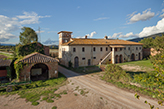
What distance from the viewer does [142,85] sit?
13.6m

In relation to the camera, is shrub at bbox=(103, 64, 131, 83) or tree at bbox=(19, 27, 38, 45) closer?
shrub at bbox=(103, 64, 131, 83)

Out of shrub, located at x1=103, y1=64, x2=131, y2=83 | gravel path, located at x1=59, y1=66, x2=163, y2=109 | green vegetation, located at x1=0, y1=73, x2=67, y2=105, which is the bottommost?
gravel path, located at x1=59, y1=66, x2=163, y2=109

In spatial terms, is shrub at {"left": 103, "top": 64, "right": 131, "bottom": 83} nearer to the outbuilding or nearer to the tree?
the outbuilding

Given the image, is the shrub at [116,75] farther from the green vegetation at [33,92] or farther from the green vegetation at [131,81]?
the green vegetation at [33,92]

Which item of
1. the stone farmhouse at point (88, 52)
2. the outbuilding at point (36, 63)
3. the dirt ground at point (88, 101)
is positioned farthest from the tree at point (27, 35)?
the dirt ground at point (88, 101)

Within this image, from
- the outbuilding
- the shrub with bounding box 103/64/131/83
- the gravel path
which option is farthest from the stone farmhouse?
the gravel path

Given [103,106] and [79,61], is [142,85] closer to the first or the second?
[103,106]

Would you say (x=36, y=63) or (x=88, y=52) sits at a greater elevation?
(x=88, y=52)

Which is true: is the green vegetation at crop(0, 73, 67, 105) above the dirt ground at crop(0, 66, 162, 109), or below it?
above

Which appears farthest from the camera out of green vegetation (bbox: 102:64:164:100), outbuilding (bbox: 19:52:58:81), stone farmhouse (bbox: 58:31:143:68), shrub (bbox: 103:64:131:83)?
stone farmhouse (bbox: 58:31:143:68)

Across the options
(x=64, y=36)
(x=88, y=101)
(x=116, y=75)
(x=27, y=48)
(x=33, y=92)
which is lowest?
(x=88, y=101)

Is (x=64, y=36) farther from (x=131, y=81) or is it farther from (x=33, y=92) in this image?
(x=131, y=81)

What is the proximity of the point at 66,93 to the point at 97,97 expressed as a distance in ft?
12.3

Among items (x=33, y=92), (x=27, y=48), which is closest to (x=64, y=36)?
(x=27, y=48)
